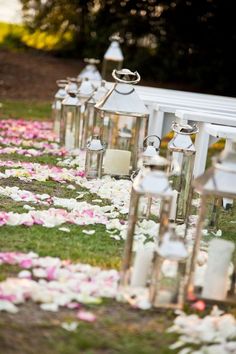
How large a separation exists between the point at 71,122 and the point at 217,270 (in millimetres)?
4208

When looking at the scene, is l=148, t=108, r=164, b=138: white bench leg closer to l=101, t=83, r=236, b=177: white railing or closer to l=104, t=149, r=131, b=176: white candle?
l=101, t=83, r=236, b=177: white railing

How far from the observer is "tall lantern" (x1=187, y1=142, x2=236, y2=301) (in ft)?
9.90

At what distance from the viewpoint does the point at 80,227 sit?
13.5 feet

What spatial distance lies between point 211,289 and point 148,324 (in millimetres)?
407

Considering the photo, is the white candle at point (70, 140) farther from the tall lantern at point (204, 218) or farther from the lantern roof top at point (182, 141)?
the tall lantern at point (204, 218)

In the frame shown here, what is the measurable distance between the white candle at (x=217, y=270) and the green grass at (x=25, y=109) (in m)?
6.48

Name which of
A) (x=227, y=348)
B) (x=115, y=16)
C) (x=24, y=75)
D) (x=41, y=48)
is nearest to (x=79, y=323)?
(x=227, y=348)

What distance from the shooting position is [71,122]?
23.3ft

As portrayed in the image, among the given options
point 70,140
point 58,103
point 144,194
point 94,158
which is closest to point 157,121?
point 94,158

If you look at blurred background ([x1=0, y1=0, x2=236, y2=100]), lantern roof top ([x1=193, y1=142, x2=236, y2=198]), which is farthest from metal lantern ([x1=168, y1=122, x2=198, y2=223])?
blurred background ([x1=0, y1=0, x2=236, y2=100])

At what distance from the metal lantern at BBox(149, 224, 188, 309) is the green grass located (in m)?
6.51

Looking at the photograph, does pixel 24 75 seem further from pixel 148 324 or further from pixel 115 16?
pixel 148 324

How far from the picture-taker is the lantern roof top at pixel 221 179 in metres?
3.01

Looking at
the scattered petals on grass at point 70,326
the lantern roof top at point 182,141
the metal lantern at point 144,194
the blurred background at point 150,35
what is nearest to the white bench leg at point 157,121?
the lantern roof top at point 182,141
